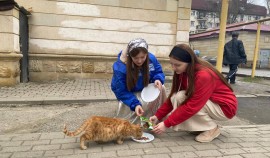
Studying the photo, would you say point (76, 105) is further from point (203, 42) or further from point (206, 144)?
point (203, 42)

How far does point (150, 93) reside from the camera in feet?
12.6

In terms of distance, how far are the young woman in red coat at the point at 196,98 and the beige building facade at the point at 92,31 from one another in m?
6.06

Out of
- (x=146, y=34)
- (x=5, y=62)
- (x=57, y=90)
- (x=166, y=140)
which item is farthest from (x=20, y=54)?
(x=166, y=140)

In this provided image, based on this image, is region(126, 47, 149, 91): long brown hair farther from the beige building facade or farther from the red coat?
the beige building facade

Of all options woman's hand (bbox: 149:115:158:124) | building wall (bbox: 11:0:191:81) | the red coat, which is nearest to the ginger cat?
woman's hand (bbox: 149:115:158:124)

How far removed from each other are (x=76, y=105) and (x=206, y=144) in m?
3.30

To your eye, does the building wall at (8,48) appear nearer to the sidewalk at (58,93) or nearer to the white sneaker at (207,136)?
the sidewalk at (58,93)

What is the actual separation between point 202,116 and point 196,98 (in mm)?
339

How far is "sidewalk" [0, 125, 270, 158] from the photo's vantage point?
3.00m

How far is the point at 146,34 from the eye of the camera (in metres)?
9.58

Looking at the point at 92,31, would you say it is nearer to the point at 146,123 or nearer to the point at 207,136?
the point at 146,123

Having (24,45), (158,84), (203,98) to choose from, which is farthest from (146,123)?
(24,45)

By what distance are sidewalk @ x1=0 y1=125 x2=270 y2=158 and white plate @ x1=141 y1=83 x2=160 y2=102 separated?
1.82 ft

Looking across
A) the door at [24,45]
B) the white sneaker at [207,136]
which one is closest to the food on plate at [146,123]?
the white sneaker at [207,136]
